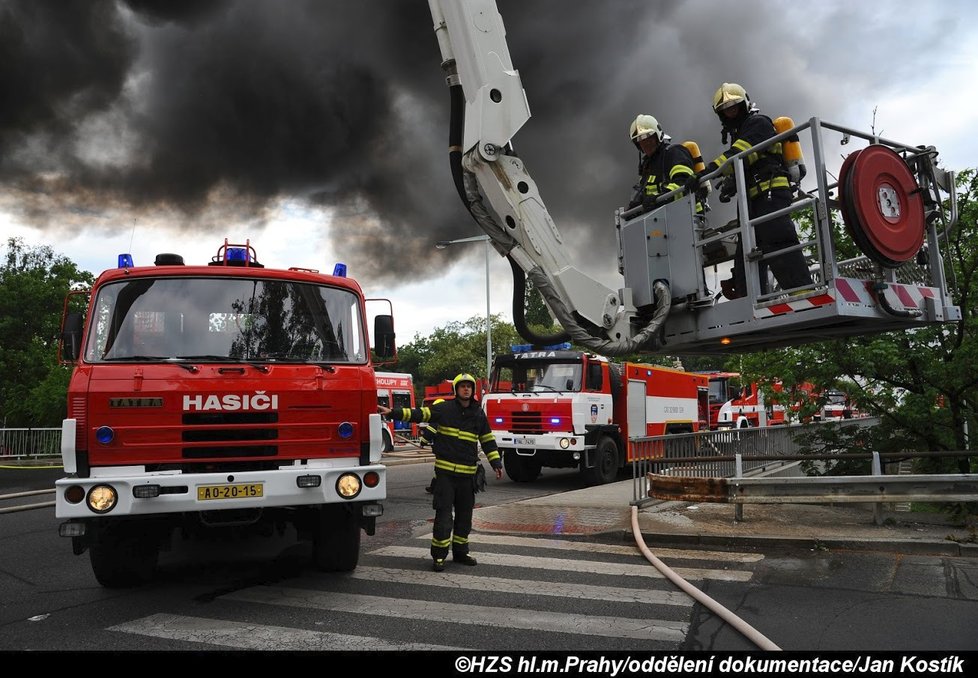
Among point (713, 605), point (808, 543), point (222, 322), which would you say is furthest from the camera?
point (808, 543)

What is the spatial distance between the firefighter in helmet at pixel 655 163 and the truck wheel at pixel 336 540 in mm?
3800

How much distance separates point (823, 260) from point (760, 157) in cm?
132

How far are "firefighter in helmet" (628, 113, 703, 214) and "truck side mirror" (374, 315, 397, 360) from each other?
2.56m

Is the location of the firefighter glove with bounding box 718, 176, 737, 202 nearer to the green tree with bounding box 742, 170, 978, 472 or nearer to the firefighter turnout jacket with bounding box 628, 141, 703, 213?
the firefighter turnout jacket with bounding box 628, 141, 703, 213

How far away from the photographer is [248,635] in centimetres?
437

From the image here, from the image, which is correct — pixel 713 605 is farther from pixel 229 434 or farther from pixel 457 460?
pixel 229 434

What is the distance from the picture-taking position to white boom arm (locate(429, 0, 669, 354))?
254 inches

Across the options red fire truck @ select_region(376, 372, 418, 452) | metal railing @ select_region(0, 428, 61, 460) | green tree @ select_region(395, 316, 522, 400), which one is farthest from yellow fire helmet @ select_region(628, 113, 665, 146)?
green tree @ select_region(395, 316, 522, 400)

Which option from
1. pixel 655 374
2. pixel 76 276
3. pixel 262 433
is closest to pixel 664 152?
pixel 262 433

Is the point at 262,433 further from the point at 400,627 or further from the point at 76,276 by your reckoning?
the point at 76,276

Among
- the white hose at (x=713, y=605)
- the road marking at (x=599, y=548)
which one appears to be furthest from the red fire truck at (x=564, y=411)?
the white hose at (x=713, y=605)

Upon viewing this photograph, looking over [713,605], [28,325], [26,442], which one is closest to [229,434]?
[713,605]

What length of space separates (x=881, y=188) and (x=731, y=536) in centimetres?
375

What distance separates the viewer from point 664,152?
21.6 ft
